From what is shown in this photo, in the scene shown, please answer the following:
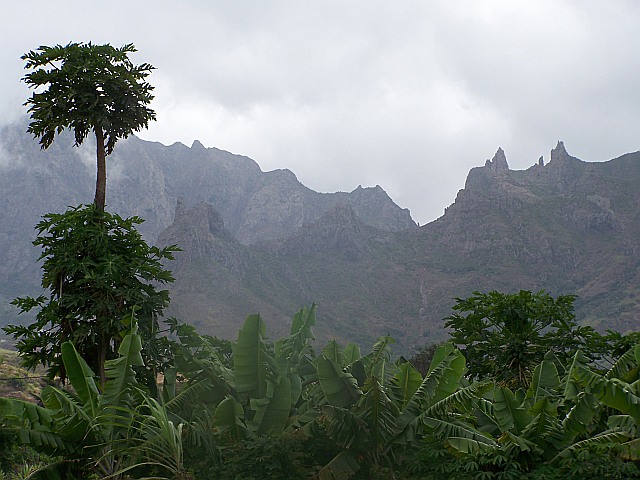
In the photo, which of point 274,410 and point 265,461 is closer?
point 265,461

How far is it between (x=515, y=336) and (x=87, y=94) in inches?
507

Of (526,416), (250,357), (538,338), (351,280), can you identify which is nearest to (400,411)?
(526,416)

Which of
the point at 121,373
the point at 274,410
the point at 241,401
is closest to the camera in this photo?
the point at 121,373

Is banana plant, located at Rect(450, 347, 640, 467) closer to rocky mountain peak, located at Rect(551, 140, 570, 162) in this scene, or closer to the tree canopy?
the tree canopy

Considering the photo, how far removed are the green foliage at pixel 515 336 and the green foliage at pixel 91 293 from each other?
8.66 meters

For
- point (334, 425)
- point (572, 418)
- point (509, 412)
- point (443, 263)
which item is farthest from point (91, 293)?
point (443, 263)

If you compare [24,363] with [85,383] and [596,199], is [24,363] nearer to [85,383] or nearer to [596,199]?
[85,383]

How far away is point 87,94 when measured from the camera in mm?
13398

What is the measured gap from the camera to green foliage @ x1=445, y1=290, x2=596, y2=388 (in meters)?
16.4

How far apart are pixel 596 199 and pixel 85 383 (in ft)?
460

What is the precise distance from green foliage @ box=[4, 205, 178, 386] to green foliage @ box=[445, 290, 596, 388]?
8.66 meters

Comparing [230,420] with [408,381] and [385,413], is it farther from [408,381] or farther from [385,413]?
[408,381]

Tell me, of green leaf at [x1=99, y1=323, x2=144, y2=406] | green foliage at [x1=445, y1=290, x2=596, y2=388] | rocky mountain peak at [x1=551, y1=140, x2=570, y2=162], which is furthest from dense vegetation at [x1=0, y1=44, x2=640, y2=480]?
rocky mountain peak at [x1=551, y1=140, x2=570, y2=162]

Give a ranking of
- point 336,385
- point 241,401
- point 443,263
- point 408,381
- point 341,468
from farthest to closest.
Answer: point 443,263 → point 241,401 → point 408,381 → point 336,385 → point 341,468
